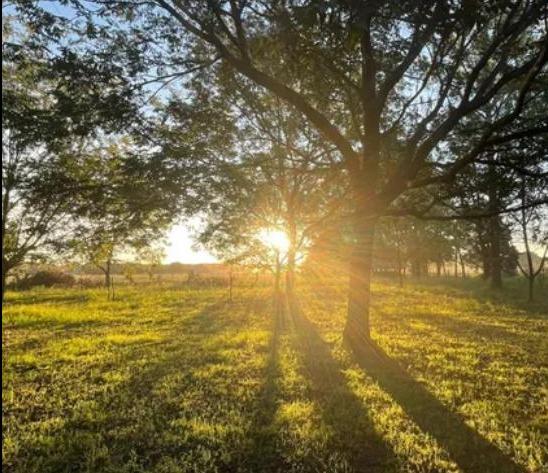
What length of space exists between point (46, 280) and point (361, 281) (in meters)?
42.8

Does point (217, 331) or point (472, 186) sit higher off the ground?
point (472, 186)

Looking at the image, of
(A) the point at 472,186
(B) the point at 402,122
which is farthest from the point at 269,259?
(A) the point at 472,186

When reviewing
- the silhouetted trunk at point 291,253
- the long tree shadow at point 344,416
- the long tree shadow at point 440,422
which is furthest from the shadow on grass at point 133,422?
the silhouetted trunk at point 291,253

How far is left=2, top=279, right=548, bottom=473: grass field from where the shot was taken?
564cm

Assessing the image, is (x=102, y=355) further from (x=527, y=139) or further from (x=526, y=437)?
(x=527, y=139)

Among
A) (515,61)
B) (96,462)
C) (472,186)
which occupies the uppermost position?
(515,61)

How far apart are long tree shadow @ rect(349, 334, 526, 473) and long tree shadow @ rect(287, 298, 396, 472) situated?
734mm

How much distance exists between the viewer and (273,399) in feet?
25.9

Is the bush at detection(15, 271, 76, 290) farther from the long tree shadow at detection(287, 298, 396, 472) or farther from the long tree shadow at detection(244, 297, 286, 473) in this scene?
the long tree shadow at detection(244, 297, 286, 473)

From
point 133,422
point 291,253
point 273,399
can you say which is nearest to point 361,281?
point 273,399

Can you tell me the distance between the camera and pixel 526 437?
6258 mm

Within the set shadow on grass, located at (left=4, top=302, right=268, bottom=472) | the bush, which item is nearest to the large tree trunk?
shadow on grass, located at (left=4, top=302, right=268, bottom=472)

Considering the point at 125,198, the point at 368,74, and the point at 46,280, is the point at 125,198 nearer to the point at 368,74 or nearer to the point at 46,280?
the point at 368,74

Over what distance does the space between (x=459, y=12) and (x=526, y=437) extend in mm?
5414
